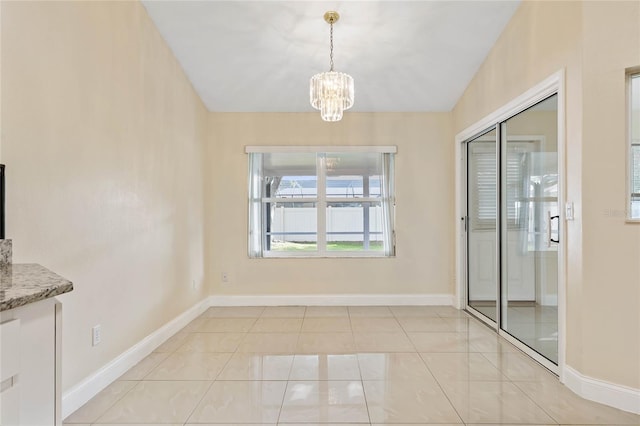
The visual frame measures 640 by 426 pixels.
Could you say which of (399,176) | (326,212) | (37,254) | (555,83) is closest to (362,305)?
(326,212)

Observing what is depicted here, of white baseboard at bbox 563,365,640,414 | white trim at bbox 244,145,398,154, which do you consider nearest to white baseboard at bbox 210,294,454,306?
white trim at bbox 244,145,398,154

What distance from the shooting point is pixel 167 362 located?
2779 mm

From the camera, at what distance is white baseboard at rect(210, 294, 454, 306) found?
14.6 feet

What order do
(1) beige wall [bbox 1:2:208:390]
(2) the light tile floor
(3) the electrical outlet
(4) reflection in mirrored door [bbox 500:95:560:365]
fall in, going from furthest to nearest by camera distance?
(4) reflection in mirrored door [bbox 500:95:560:365] → (3) the electrical outlet → (2) the light tile floor → (1) beige wall [bbox 1:2:208:390]

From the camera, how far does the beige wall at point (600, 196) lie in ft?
6.82

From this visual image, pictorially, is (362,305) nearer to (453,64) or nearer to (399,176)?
(399,176)

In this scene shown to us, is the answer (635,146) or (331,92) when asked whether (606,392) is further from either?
(331,92)

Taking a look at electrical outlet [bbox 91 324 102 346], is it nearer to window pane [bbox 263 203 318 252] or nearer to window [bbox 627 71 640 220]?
window pane [bbox 263 203 318 252]

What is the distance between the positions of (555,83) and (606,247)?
3.84 ft

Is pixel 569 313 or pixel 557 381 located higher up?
pixel 569 313

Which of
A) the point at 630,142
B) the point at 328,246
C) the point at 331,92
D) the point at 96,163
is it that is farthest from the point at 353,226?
the point at 96,163

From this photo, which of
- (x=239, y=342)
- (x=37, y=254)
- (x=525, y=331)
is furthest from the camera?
(x=239, y=342)

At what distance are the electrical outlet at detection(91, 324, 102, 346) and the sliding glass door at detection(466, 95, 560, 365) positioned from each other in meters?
3.23

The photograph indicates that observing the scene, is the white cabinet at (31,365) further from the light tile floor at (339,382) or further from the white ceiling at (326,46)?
the white ceiling at (326,46)
